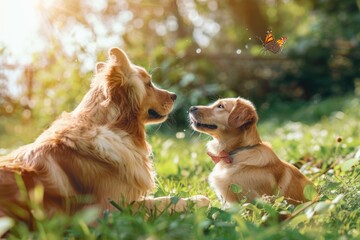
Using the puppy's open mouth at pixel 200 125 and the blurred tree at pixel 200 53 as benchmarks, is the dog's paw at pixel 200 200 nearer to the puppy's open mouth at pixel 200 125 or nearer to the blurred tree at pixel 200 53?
the puppy's open mouth at pixel 200 125

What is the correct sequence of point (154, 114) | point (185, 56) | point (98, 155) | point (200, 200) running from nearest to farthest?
point (98, 155) < point (200, 200) < point (154, 114) < point (185, 56)

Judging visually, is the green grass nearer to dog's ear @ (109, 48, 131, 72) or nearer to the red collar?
the red collar

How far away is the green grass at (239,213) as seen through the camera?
2890mm

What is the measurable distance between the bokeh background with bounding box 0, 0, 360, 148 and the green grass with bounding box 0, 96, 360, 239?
2.19 meters

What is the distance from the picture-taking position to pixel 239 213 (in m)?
3.19

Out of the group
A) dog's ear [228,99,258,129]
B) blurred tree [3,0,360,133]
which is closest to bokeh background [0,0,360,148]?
blurred tree [3,0,360,133]

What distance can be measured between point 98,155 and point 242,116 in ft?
4.58

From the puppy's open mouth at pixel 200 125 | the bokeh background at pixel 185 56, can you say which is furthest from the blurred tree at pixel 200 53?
the puppy's open mouth at pixel 200 125

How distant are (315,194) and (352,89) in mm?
11383

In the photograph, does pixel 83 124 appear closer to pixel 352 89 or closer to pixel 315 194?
pixel 315 194

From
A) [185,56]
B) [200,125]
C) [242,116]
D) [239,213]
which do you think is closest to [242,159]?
[242,116]

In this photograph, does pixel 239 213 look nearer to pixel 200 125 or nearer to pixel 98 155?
pixel 98 155

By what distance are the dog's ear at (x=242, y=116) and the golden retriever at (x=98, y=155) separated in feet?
2.26

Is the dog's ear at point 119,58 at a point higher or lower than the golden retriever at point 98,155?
higher
